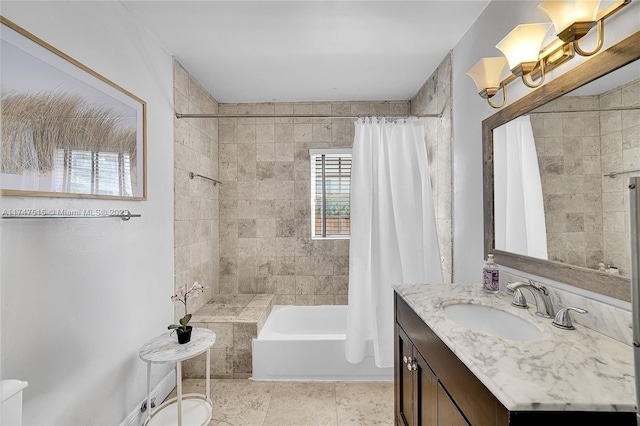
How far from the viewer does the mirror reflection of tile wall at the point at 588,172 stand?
93 cm

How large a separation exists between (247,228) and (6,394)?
2.44 metres

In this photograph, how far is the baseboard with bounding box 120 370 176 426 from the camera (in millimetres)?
1737

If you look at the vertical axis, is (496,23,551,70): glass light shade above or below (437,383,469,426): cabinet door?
above

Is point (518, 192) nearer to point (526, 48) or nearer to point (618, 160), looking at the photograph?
point (618, 160)

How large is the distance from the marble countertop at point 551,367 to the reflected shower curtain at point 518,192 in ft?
1.27

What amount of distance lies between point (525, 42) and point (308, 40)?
1.34 meters

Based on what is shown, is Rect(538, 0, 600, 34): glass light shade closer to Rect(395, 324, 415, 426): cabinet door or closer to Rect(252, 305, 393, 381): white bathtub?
Rect(395, 324, 415, 426): cabinet door

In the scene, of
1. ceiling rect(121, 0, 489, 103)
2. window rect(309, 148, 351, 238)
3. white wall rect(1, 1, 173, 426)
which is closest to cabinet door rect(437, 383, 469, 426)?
white wall rect(1, 1, 173, 426)

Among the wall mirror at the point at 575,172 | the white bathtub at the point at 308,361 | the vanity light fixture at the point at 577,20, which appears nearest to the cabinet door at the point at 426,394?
the wall mirror at the point at 575,172

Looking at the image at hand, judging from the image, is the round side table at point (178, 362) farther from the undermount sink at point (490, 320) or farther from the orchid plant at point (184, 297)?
the undermount sink at point (490, 320)

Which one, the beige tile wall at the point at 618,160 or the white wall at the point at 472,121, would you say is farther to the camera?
the white wall at the point at 472,121

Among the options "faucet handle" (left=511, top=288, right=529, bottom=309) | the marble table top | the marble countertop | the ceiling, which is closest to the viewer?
the marble countertop

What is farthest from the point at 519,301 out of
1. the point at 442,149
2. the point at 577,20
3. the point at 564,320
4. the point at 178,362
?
the point at 178,362

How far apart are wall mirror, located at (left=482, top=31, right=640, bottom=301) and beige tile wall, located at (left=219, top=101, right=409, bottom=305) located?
74.5 inches
